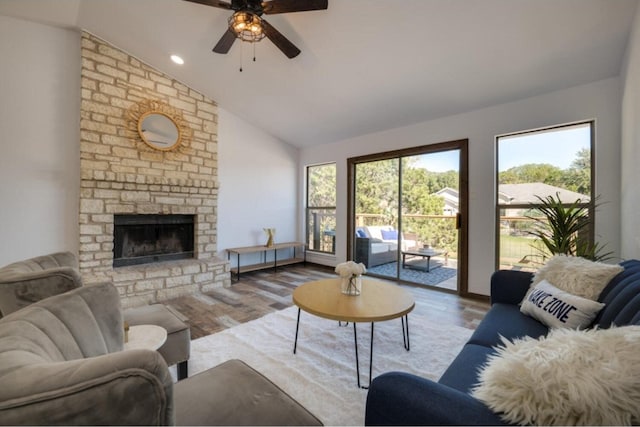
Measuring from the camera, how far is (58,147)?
3.29 meters

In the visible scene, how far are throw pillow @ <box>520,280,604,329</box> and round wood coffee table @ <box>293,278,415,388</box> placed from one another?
0.78 metres

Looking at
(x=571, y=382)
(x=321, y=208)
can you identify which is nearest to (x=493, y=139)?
(x=321, y=208)

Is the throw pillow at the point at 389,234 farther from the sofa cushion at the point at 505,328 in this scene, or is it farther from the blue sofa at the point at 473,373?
the sofa cushion at the point at 505,328

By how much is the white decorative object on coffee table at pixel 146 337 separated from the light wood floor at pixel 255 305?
1021mm

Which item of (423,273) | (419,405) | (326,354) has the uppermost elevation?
(419,405)

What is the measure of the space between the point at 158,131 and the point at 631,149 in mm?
5255

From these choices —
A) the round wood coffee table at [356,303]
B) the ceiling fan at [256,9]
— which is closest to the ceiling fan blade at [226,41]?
the ceiling fan at [256,9]

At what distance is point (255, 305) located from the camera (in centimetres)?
333

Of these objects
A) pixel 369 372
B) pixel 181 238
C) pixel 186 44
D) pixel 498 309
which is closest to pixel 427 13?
pixel 498 309

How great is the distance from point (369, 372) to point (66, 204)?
4.05 metres

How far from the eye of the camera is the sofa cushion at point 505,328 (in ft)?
5.21

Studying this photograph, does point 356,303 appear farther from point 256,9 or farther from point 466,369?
point 256,9

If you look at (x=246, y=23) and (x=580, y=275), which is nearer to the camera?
(x=580, y=275)

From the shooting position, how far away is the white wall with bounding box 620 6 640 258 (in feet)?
6.56
